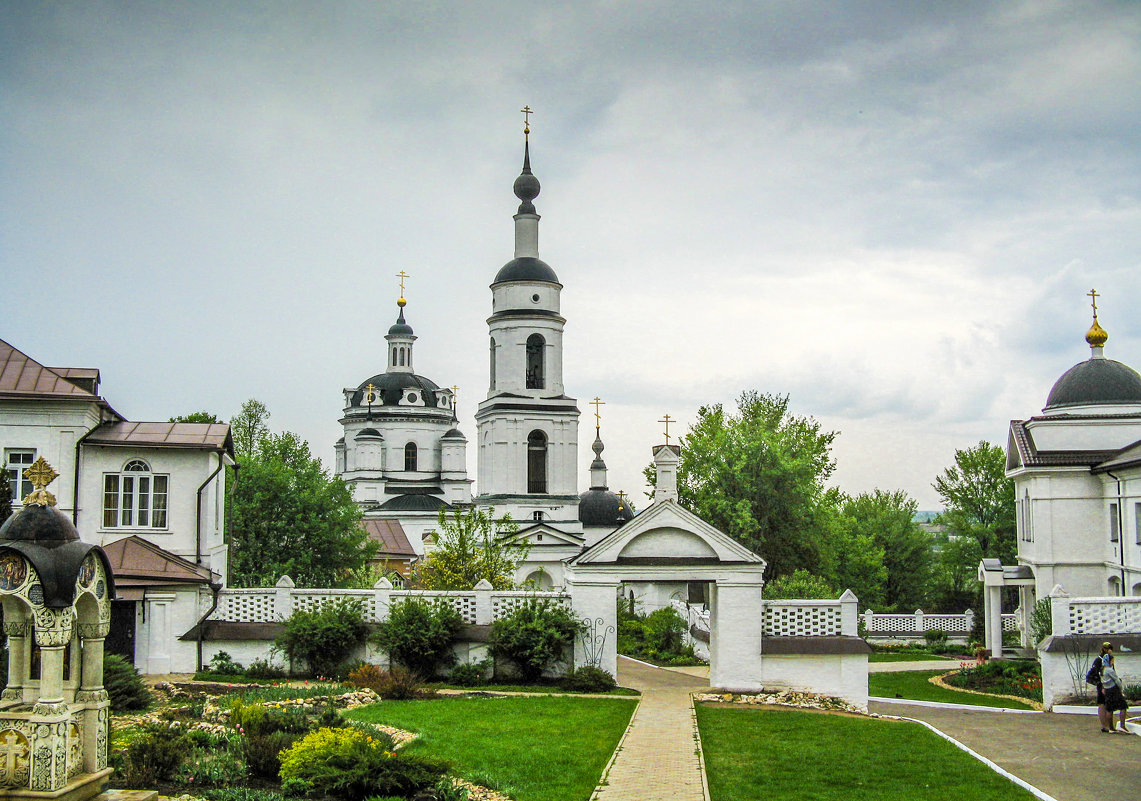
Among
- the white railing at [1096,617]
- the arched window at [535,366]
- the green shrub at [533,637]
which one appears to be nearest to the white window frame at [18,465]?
the green shrub at [533,637]

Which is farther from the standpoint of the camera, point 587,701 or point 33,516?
point 587,701

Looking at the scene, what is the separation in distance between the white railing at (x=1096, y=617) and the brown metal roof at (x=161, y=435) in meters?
18.7

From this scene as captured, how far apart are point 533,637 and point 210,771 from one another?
10.6 m

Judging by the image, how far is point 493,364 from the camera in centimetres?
5434

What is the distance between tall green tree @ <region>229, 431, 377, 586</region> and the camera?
40.5 metres

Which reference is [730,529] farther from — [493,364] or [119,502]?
[119,502]

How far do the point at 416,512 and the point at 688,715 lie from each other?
51.4 m

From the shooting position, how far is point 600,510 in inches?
2282

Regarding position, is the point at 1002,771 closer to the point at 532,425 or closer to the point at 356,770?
the point at 356,770

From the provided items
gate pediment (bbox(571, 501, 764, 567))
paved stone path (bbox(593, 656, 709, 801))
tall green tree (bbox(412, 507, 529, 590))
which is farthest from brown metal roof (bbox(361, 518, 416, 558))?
paved stone path (bbox(593, 656, 709, 801))

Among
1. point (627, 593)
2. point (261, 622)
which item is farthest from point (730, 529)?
point (261, 622)

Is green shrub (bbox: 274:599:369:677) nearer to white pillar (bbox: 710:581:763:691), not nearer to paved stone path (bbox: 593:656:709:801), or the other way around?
paved stone path (bbox: 593:656:709:801)

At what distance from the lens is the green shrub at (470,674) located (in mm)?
21906

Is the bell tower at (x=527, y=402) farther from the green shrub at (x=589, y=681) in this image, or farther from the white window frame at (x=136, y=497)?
the green shrub at (x=589, y=681)
